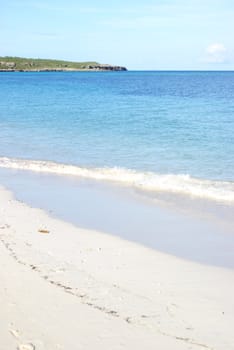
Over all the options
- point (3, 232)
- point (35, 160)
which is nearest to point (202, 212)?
point (3, 232)

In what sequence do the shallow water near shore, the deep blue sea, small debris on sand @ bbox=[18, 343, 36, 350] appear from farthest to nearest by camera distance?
the deep blue sea
the shallow water near shore
small debris on sand @ bbox=[18, 343, 36, 350]

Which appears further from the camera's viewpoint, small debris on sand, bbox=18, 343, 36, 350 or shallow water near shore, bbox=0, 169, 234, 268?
shallow water near shore, bbox=0, 169, 234, 268

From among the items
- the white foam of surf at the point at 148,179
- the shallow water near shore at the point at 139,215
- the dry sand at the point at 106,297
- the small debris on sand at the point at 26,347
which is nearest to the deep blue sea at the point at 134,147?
the white foam of surf at the point at 148,179

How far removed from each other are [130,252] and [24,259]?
1.66 meters

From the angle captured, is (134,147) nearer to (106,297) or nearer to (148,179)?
(148,179)

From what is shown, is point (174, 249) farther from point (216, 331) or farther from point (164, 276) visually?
point (216, 331)

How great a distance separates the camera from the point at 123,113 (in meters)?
35.5

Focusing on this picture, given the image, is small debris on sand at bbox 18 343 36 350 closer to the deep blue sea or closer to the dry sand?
the dry sand

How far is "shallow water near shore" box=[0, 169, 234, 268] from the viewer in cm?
877

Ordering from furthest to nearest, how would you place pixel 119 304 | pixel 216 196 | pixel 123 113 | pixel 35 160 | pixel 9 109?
pixel 9 109 → pixel 123 113 → pixel 35 160 → pixel 216 196 → pixel 119 304

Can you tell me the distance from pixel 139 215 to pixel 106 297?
4625 mm

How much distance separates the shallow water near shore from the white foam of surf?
701 mm

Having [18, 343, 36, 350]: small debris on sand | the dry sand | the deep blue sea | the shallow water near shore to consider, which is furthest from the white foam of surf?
[18, 343, 36, 350]: small debris on sand

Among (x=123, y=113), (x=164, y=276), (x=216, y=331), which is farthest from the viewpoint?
Result: (x=123, y=113)
